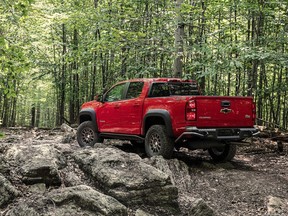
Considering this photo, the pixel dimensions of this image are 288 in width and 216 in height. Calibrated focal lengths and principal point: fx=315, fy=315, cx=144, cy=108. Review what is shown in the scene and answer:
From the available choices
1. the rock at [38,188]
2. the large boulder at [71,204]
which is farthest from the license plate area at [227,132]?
the rock at [38,188]

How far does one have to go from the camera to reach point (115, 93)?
930 cm

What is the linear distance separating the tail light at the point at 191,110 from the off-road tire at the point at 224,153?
1.89 m

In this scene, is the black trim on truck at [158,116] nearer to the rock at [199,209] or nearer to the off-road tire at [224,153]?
the off-road tire at [224,153]

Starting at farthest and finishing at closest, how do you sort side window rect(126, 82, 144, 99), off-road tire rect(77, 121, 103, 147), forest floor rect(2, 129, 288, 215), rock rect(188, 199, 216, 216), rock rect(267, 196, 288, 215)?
off-road tire rect(77, 121, 103, 147), side window rect(126, 82, 144, 99), forest floor rect(2, 129, 288, 215), rock rect(267, 196, 288, 215), rock rect(188, 199, 216, 216)

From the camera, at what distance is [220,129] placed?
7109 millimetres

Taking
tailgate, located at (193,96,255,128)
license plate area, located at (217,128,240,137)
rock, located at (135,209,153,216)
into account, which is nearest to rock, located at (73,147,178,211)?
rock, located at (135,209,153,216)

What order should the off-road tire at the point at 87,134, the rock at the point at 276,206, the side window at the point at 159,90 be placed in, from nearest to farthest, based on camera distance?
the rock at the point at 276,206 < the side window at the point at 159,90 < the off-road tire at the point at 87,134

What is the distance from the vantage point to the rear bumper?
6.85m

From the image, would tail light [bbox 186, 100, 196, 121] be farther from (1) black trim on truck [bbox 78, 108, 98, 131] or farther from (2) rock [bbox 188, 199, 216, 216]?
(1) black trim on truck [bbox 78, 108, 98, 131]

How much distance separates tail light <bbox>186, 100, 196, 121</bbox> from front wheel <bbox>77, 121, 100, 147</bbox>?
3661 millimetres

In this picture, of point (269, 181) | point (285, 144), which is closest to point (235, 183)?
point (269, 181)

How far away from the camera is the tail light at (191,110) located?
22.5ft

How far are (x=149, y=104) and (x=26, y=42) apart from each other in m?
13.8

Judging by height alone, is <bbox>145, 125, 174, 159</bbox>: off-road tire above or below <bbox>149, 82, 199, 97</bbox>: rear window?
below
